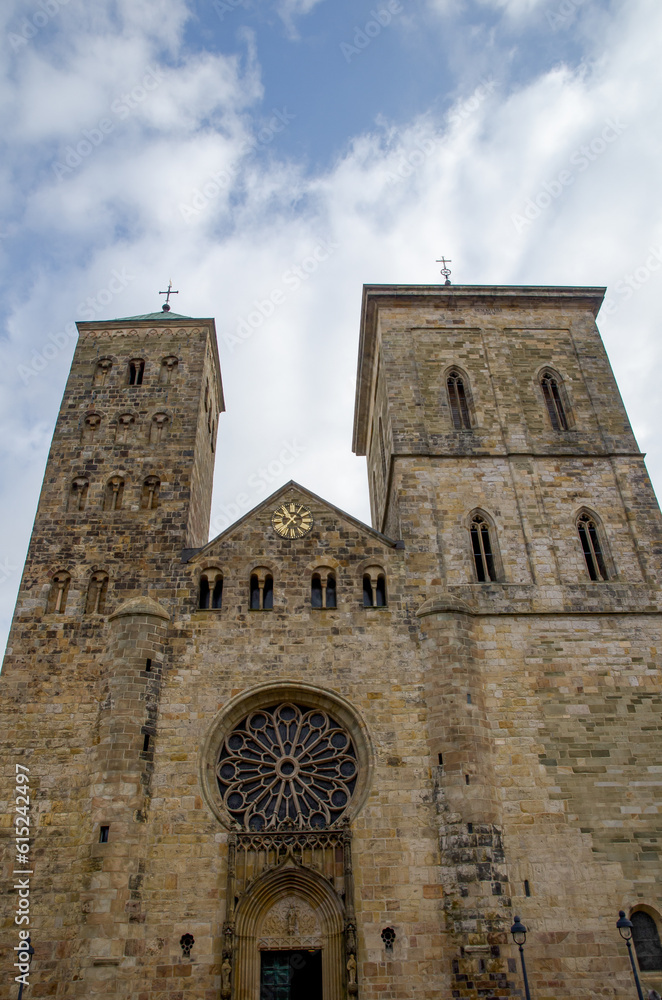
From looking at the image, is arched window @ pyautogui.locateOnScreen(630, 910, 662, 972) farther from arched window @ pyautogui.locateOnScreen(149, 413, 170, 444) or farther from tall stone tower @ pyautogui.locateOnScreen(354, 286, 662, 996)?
arched window @ pyautogui.locateOnScreen(149, 413, 170, 444)

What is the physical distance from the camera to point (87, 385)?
2302 centimetres

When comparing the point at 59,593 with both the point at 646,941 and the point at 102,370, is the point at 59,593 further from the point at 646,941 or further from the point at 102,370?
the point at 646,941

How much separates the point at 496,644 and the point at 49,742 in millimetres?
10339

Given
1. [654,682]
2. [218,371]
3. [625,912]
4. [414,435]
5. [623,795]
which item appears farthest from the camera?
[218,371]

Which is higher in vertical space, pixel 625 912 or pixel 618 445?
pixel 618 445

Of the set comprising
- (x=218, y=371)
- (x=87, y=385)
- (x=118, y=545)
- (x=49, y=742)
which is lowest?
(x=49, y=742)

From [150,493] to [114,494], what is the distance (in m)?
0.97

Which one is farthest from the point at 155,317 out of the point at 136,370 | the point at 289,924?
the point at 289,924

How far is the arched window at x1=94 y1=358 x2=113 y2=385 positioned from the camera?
2320 centimetres

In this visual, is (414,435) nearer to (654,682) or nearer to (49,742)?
(654,682)

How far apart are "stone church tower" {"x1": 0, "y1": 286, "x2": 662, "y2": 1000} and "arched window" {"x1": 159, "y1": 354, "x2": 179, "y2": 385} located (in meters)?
0.27

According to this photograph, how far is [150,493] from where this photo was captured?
20984 millimetres

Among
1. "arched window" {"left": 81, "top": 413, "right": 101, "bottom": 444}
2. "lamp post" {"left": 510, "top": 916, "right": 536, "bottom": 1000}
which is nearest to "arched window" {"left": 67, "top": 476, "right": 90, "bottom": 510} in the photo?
"arched window" {"left": 81, "top": 413, "right": 101, "bottom": 444}

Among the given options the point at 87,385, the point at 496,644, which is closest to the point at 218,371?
the point at 87,385
